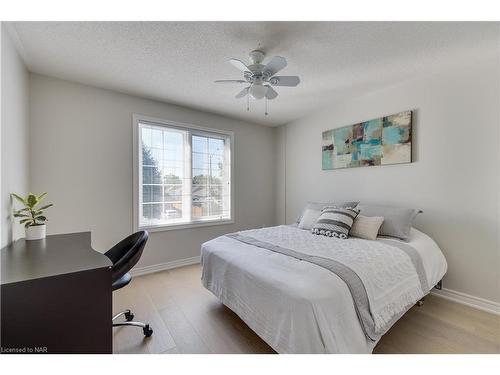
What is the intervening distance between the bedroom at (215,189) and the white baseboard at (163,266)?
24 mm

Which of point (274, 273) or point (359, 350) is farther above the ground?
point (274, 273)

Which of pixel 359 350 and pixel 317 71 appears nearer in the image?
pixel 359 350

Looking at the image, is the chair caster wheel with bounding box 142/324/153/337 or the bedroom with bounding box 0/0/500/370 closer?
the bedroom with bounding box 0/0/500/370

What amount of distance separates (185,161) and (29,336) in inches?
109

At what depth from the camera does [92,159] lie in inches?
112

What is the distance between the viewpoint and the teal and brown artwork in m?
2.78

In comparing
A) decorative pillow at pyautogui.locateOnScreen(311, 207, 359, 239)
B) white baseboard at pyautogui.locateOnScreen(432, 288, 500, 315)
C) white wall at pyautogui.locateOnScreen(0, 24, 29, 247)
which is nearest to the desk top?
white wall at pyautogui.locateOnScreen(0, 24, 29, 247)

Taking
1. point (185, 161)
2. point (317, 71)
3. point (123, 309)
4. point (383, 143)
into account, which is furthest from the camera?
point (185, 161)

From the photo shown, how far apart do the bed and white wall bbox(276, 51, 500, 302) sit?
0.30 meters

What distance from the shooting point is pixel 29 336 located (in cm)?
107

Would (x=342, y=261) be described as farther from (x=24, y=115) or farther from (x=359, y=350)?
(x=24, y=115)

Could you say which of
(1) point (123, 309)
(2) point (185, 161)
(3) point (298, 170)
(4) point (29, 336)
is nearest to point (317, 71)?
(3) point (298, 170)

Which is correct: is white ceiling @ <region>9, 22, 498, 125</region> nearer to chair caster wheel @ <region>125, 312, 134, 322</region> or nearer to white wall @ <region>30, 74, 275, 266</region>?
white wall @ <region>30, 74, 275, 266</region>
